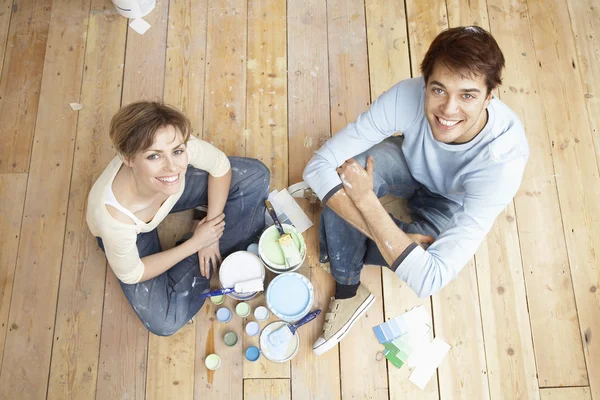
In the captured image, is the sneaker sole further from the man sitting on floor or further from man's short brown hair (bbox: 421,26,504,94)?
man's short brown hair (bbox: 421,26,504,94)

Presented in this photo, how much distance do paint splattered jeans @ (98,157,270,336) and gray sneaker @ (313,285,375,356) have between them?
1.46 feet

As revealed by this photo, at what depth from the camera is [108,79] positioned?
217cm

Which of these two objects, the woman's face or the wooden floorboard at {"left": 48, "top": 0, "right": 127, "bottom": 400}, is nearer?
the woman's face

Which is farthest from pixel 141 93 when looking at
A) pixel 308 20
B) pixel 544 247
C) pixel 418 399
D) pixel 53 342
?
pixel 544 247

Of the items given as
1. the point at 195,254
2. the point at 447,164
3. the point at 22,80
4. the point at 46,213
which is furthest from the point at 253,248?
the point at 22,80

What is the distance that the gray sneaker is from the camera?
1.78 meters

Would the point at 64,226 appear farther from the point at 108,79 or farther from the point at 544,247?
the point at 544,247

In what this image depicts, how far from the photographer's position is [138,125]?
4.25 ft

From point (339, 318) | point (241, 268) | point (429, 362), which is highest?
point (241, 268)

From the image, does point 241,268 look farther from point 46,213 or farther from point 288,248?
point 46,213

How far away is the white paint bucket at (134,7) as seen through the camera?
2.18 meters

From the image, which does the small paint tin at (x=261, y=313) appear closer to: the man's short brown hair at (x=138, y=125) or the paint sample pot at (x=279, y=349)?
the paint sample pot at (x=279, y=349)

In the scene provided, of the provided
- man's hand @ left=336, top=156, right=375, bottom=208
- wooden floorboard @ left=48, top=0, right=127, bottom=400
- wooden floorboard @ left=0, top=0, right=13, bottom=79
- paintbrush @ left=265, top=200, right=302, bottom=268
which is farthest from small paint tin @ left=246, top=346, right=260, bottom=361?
wooden floorboard @ left=0, top=0, right=13, bottom=79

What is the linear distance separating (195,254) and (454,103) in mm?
1122
